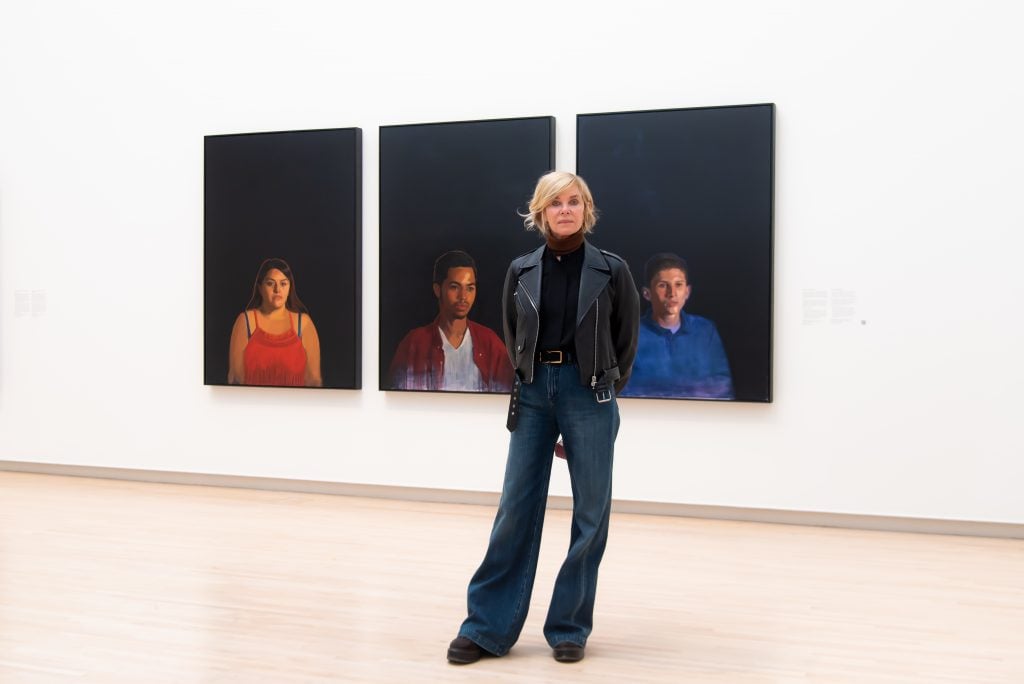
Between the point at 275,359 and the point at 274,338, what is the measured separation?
202mm

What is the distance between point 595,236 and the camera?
9.38 metres

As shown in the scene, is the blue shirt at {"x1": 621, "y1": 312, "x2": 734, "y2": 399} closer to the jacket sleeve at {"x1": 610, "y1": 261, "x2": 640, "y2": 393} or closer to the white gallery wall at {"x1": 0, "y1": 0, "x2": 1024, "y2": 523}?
the white gallery wall at {"x1": 0, "y1": 0, "x2": 1024, "y2": 523}

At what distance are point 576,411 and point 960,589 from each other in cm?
324

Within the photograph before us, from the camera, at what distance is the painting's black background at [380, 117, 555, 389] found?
9547 millimetres

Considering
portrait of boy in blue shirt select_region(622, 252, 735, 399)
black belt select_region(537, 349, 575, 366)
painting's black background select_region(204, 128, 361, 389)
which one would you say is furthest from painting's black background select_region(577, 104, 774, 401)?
black belt select_region(537, 349, 575, 366)

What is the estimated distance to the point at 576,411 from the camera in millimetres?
5203

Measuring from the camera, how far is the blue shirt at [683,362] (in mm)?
9078

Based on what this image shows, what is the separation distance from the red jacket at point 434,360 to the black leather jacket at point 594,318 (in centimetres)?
417

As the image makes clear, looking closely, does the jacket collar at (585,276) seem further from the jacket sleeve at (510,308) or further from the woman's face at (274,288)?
the woman's face at (274,288)

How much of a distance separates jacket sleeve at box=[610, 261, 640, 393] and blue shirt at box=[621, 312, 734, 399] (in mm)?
3807

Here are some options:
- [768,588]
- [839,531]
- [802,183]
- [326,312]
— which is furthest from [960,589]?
[326,312]

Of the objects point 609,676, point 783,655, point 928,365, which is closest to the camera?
point 609,676

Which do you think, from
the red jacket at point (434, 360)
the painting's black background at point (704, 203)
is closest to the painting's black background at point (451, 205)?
the red jacket at point (434, 360)

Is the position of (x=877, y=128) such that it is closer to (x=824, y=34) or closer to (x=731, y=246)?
(x=824, y=34)
